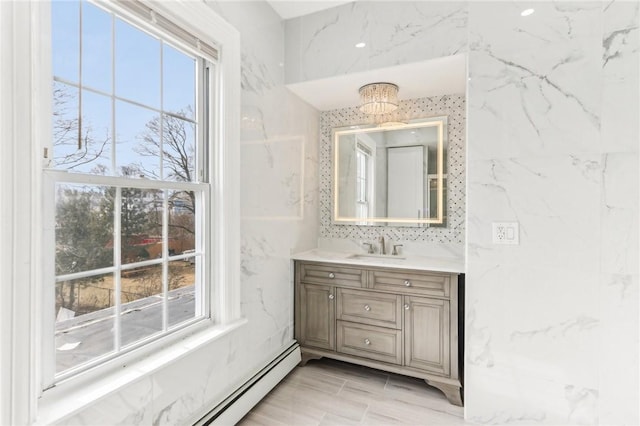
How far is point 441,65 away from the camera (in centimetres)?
210

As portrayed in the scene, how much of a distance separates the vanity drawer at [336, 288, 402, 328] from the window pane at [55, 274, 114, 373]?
151cm

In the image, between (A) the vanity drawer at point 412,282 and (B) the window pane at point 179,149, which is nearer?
(B) the window pane at point 179,149

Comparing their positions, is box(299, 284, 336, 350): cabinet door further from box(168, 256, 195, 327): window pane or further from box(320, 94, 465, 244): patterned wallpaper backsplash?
box(168, 256, 195, 327): window pane

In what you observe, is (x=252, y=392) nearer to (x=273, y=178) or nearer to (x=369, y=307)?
(x=369, y=307)

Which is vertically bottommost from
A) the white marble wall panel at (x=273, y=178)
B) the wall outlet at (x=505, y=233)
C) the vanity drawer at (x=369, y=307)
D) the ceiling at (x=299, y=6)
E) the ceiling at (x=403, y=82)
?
the vanity drawer at (x=369, y=307)

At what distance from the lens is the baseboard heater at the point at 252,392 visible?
1.73m

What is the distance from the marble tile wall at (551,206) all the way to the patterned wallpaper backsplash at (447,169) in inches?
27.0

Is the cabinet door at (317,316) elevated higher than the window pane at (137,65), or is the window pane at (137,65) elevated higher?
the window pane at (137,65)

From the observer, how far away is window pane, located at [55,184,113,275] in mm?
1206

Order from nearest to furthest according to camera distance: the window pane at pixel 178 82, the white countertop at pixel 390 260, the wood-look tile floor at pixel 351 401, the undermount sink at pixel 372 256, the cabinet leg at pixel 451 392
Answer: the window pane at pixel 178 82, the wood-look tile floor at pixel 351 401, the cabinet leg at pixel 451 392, the white countertop at pixel 390 260, the undermount sink at pixel 372 256

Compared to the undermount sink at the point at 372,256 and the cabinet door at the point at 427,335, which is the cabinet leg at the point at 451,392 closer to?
the cabinet door at the point at 427,335

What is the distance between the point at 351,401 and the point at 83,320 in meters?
1.64

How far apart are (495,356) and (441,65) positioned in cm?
186

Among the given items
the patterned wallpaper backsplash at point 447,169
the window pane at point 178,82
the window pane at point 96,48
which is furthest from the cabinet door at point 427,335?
the window pane at point 96,48
